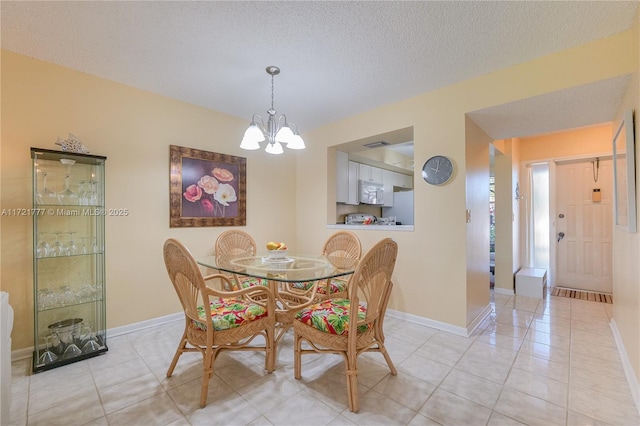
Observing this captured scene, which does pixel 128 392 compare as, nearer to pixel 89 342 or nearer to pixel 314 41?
pixel 89 342

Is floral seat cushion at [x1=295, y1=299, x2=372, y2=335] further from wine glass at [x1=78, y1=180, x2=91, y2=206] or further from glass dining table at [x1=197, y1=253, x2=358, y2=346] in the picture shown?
wine glass at [x1=78, y1=180, x2=91, y2=206]

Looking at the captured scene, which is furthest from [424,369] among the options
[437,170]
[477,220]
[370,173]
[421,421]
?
[370,173]

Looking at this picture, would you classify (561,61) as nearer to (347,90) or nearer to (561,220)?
(347,90)

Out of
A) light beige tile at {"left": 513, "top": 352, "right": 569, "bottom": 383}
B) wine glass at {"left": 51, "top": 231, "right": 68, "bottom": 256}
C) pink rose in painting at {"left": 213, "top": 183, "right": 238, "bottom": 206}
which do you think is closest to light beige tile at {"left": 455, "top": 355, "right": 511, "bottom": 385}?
light beige tile at {"left": 513, "top": 352, "right": 569, "bottom": 383}

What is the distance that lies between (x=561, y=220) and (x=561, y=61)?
10.5 ft

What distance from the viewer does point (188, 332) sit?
1850mm

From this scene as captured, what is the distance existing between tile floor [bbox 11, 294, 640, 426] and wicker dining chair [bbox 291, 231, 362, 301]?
53cm

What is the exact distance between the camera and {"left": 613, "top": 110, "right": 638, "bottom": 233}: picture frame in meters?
1.79

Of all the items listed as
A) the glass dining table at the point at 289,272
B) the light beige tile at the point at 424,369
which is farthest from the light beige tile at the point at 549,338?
the glass dining table at the point at 289,272

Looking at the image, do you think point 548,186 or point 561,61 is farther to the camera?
point 548,186

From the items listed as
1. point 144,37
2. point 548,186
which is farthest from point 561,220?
point 144,37

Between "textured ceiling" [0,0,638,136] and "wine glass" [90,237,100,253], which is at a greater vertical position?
"textured ceiling" [0,0,638,136]

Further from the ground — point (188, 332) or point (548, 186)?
point (548, 186)

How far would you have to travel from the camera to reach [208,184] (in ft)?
10.6
